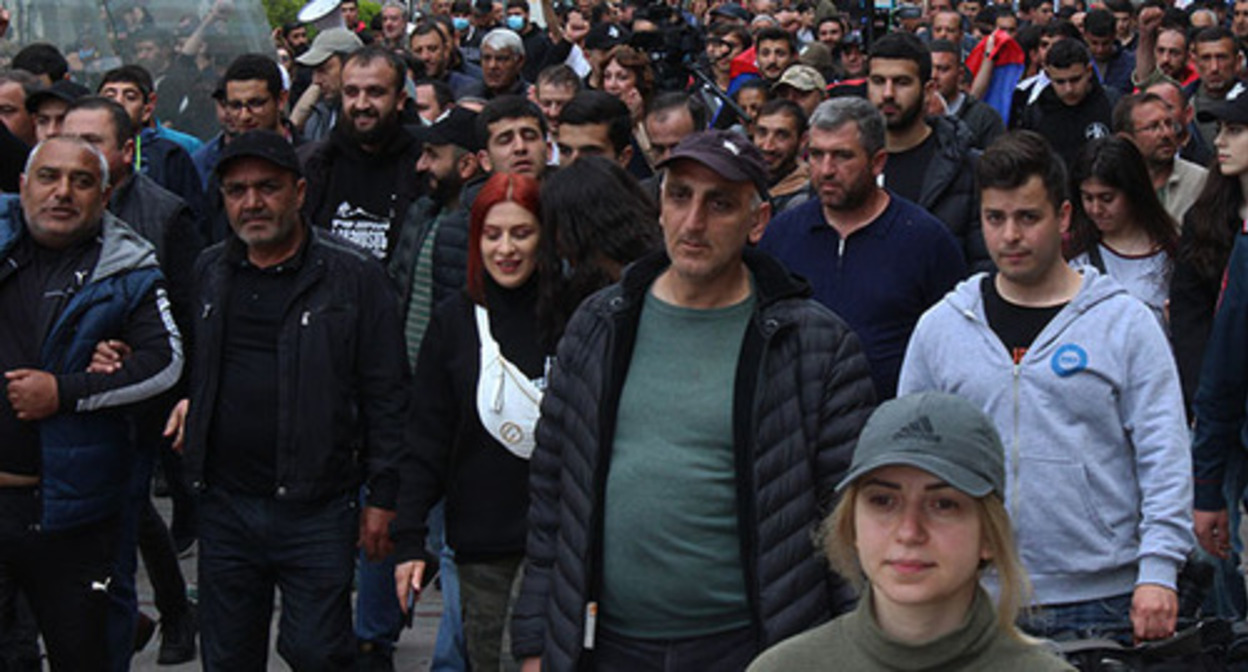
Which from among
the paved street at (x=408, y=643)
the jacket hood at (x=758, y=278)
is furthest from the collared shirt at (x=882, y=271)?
the paved street at (x=408, y=643)

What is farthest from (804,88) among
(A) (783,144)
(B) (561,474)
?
(B) (561,474)

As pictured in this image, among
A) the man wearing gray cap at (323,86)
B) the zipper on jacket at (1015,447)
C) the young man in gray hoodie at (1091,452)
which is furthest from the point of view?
the man wearing gray cap at (323,86)

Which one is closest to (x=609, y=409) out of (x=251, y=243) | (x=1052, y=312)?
(x=1052, y=312)

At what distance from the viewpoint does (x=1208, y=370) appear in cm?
561

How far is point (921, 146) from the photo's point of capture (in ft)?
24.8

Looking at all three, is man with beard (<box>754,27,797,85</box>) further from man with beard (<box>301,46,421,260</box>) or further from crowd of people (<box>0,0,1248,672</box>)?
man with beard (<box>301,46,421,260</box>)

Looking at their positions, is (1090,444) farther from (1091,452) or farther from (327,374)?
(327,374)

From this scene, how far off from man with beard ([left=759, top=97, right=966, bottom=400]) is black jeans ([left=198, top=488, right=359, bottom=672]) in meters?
1.69

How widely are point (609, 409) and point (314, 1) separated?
987 centimetres

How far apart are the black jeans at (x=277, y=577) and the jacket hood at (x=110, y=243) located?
32.2 inches

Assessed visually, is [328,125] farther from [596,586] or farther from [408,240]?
[596,586]

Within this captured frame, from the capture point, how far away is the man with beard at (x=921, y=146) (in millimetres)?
7070

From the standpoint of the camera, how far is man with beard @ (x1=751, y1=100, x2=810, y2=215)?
312 inches

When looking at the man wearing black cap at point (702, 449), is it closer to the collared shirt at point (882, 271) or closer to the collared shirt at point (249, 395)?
the collared shirt at point (249, 395)
